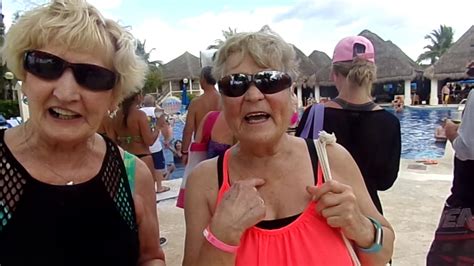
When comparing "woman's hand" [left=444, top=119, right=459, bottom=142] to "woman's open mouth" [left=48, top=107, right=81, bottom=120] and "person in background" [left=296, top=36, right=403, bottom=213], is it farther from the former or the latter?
"woman's open mouth" [left=48, top=107, right=81, bottom=120]

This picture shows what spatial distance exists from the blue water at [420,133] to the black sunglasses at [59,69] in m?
10.2

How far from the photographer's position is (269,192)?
62.2 inches

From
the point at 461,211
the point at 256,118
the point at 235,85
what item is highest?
the point at 235,85

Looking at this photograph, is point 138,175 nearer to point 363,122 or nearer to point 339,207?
point 339,207

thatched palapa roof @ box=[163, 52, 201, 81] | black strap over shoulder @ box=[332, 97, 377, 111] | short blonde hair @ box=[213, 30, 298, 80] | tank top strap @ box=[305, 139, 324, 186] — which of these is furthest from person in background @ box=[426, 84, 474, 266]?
thatched palapa roof @ box=[163, 52, 201, 81]

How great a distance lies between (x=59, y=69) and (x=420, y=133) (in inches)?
740

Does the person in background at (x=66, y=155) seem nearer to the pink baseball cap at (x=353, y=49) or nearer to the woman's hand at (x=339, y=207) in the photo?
the woman's hand at (x=339, y=207)

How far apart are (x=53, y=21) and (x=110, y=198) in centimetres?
62

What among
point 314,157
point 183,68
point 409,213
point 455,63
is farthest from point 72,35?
point 183,68

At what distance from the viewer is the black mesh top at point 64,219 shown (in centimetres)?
135

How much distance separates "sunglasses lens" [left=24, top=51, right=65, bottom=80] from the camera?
1.38 m

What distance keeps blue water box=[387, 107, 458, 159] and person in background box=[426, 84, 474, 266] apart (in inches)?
324

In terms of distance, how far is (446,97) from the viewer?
2847 cm

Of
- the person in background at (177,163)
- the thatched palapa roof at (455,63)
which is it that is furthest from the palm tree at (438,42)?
the person in background at (177,163)
